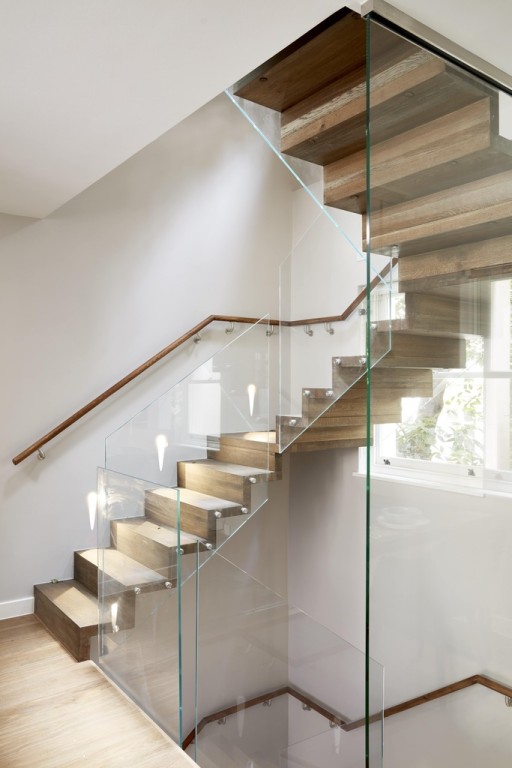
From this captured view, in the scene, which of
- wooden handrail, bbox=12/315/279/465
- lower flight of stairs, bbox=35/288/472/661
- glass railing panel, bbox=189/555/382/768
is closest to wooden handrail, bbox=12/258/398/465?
wooden handrail, bbox=12/315/279/465

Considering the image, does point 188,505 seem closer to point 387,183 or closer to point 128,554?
point 128,554

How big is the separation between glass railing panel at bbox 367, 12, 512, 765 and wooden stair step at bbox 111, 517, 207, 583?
1142mm

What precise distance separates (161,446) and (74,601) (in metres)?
0.98

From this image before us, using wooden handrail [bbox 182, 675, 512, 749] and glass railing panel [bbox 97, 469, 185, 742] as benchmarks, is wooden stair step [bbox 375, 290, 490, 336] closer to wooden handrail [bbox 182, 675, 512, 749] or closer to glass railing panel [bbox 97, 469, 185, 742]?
wooden handrail [bbox 182, 675, 512, 749]

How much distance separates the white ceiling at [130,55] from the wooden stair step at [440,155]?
0.78 feet

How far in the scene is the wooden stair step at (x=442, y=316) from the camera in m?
1.80

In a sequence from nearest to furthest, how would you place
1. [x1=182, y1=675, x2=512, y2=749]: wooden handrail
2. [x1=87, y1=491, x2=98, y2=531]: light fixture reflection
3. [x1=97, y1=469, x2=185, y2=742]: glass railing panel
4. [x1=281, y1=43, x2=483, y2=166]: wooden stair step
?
[x1=281, y1=43, x2=483, y2=166]: wooden stair step < [x1=182, y1=675, x2=512, y2=749]: wooden handrail < [x1=97, y1=469, x2=185, y2=742]: glass railing panel < [x1=87, y1=491, x2=98, y2=531]: light fixture reflection

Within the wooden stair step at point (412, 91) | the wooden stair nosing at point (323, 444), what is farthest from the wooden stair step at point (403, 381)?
the wooden stair nosing at point (323, 444)

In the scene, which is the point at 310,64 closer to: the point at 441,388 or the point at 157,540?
the point at 441,388

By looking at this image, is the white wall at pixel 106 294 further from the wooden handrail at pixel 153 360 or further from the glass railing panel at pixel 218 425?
the glass railing panel at pixel 218 425

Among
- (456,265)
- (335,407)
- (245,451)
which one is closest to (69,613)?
(245,451)

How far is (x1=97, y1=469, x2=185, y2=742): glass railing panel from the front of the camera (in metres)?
2.65

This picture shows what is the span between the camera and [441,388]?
188 cm

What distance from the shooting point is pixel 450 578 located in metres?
1.83
